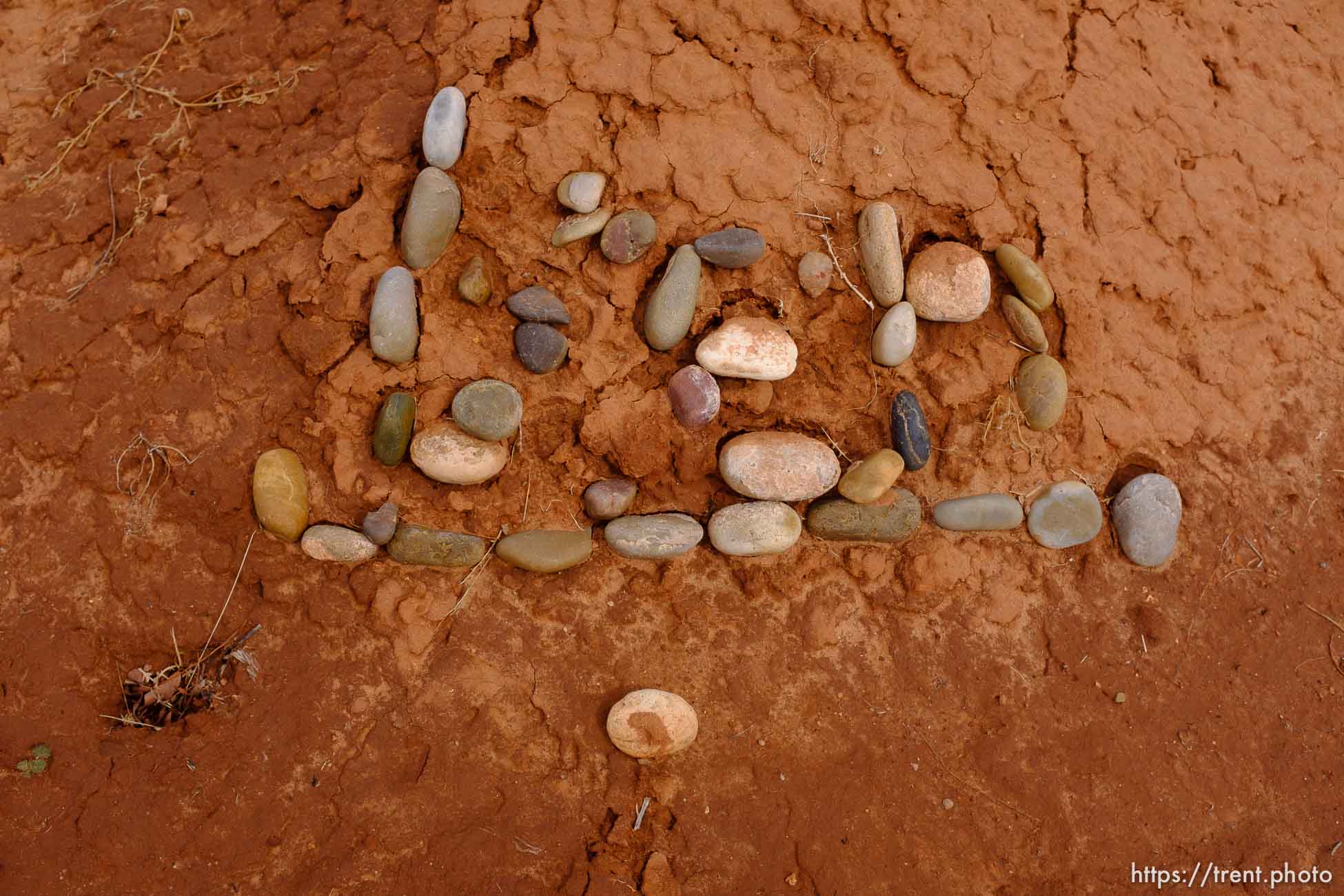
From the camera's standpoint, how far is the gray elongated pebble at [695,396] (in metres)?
3.13

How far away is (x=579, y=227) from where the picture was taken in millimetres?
3182

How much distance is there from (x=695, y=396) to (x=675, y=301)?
0.34 m

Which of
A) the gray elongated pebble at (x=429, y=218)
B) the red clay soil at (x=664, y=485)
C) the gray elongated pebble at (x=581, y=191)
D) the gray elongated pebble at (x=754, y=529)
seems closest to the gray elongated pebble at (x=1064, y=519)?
the red clay soil at (x=664, y=485)

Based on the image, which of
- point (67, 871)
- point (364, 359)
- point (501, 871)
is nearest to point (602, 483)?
point (364, 359)

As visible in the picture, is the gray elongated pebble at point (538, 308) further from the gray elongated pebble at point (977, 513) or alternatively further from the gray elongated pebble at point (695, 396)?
the gray elongated pebble at point (977, 513)

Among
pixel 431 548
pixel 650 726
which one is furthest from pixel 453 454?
pixel 650 726

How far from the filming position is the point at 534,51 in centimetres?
334

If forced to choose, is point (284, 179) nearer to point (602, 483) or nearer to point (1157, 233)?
point (602, 483)

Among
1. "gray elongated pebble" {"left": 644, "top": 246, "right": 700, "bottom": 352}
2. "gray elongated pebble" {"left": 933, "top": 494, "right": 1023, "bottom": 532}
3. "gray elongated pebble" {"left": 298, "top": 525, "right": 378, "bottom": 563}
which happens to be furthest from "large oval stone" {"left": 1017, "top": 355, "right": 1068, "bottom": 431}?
"gray elongated pebble" {"left": 298, "top": 525, "right": 378, "bottom": 563}

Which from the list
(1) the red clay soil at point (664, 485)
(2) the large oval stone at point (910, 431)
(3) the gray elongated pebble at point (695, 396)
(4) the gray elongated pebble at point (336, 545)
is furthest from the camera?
(2) the large oval stone at point (910, 431)

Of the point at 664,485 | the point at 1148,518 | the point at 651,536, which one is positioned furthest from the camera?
the point at 1148,518

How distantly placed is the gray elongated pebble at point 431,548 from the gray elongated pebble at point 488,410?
0.36 m

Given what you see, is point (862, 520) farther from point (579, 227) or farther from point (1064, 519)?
point (579, 227)

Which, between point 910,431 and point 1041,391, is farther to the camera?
point 1041,391
